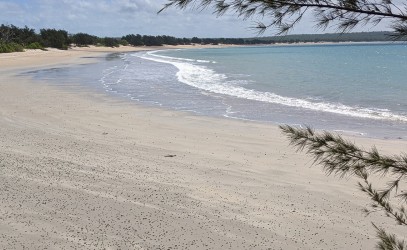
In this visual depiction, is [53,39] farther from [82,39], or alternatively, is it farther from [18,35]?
[82,39]

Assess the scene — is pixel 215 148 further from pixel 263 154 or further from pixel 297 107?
pixel 297 107

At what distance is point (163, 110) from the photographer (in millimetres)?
14359

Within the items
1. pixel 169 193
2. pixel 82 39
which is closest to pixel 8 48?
pixel 82 39

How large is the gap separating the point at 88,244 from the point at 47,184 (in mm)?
2048

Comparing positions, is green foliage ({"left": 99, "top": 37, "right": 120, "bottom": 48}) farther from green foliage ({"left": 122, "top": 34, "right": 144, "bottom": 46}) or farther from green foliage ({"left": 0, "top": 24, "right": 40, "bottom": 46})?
green foliage ({"left": 0, "top": 24, "right": 40, "bottom": 46})

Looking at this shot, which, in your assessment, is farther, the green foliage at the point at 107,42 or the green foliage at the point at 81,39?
the green foliage at the point at 107,42

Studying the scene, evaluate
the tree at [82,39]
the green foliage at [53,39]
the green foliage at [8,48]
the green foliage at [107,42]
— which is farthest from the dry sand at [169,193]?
the green foliage at [107,42]

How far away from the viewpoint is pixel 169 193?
6.37 metres

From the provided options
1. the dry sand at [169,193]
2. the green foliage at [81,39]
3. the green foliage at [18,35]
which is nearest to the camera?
the dry sand at [169,193]

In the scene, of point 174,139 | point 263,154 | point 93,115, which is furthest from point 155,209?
point 93,115

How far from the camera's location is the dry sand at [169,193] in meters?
5.07

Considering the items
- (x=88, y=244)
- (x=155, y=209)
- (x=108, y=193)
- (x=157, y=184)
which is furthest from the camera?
(x=157, y=184)

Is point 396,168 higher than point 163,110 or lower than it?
higher

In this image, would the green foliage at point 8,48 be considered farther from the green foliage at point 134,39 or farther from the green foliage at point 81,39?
the green foliage at point 134,39
